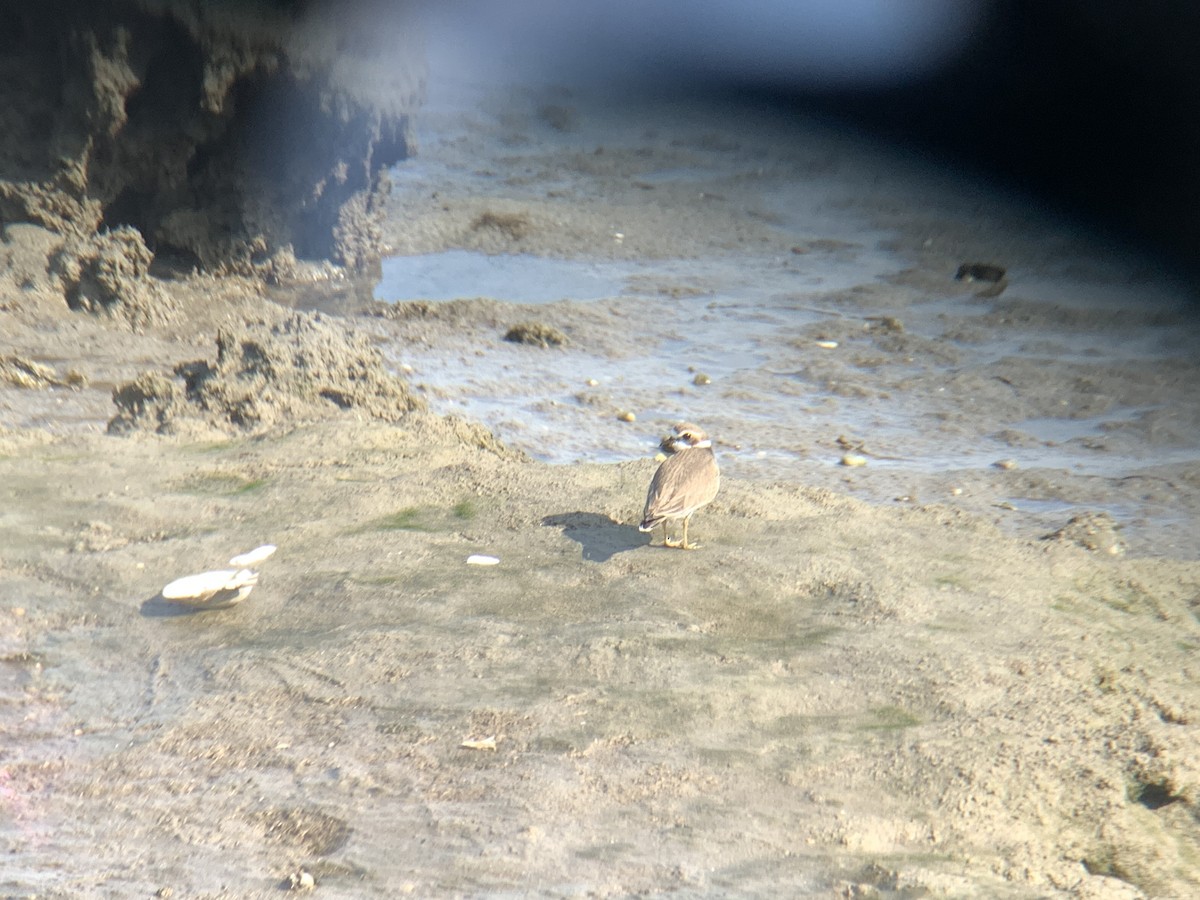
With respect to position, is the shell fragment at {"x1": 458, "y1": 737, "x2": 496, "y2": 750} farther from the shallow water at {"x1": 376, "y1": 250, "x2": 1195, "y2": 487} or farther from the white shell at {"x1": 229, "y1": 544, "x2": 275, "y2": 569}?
the shallow water at {"x1": 376, "y1": 250, "x2": 1195, "y2": 487}

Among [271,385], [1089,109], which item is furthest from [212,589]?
[1089,109]

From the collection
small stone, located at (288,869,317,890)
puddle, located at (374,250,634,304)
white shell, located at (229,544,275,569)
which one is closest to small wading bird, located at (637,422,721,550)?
white shell, located at (229,544,275,569)

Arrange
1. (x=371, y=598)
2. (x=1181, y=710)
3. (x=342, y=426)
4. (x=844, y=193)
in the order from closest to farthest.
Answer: (x=1181, y=710) → (x=371, y=598) → (x=342, y=426) → (x=844, y=193)

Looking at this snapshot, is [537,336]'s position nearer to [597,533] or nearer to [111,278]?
[111,278]

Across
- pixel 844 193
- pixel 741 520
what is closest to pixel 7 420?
pixel 741 520

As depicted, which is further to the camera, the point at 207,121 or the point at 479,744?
the point at 207,121

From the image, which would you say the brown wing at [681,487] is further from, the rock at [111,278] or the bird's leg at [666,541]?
the rock at [111,278]

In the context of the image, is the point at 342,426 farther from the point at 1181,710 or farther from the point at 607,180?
the point at 607,180
